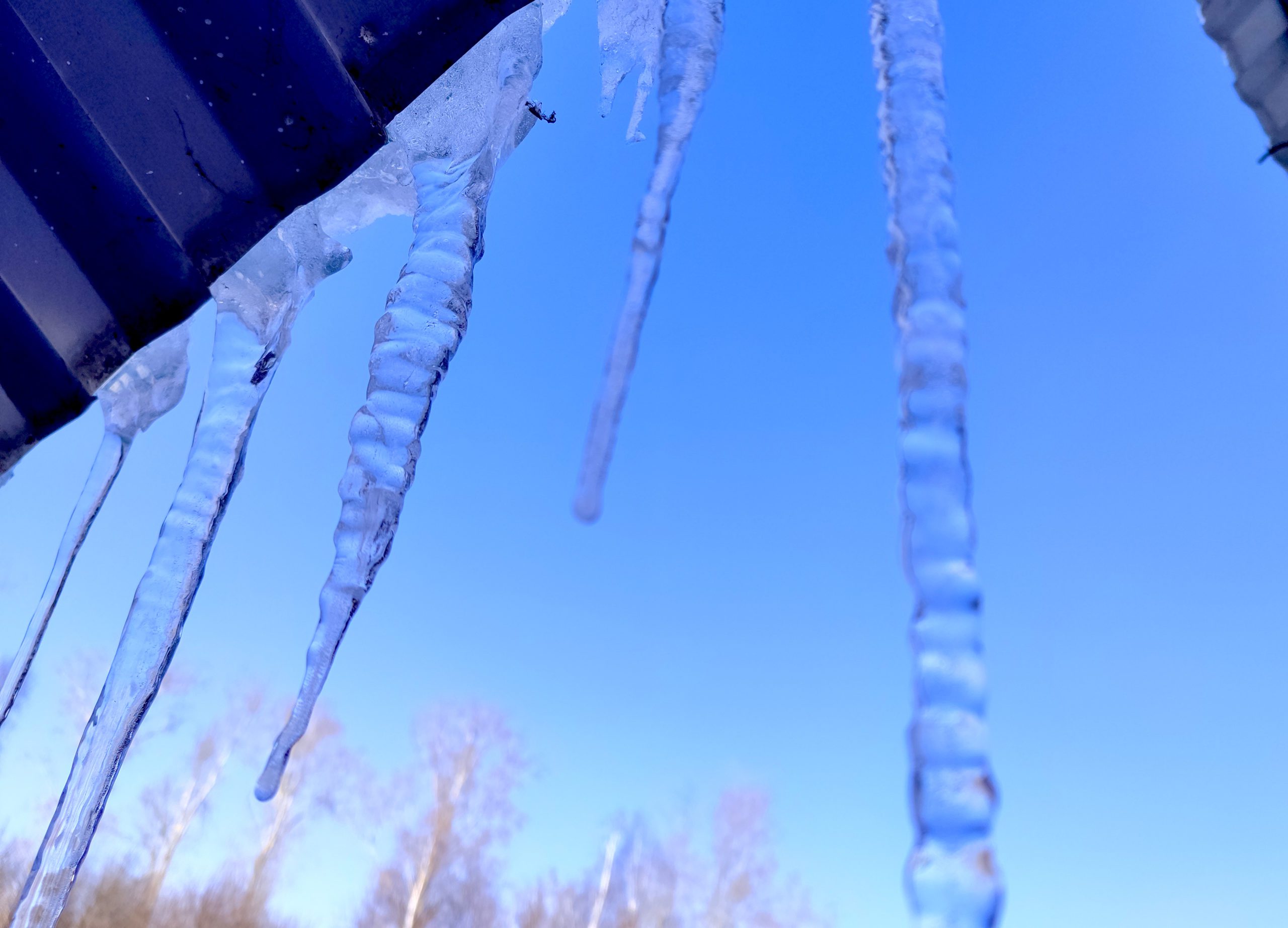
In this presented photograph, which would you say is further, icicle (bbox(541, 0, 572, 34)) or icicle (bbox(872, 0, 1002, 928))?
icicle (bbox(541, 0, 572, 34))

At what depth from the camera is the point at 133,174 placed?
1114mm

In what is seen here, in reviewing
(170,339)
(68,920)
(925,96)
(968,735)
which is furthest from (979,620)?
(68,920)

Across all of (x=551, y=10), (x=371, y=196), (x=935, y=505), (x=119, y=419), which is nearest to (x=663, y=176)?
(x=551, y=10)

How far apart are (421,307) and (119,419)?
105 centimetres

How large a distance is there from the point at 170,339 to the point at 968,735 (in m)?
1.98

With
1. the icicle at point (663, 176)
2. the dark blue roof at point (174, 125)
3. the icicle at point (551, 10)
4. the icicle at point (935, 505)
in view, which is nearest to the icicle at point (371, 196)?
the icicle at point (551, 10)

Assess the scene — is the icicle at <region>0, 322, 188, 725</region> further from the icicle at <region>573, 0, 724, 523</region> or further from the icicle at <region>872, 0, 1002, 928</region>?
the icicle at <region>872, 0, 1002, 928</region>

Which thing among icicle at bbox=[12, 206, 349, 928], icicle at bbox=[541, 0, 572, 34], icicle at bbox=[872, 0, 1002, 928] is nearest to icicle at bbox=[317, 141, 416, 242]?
icicle at bbox=[12, 206, 349, 928]

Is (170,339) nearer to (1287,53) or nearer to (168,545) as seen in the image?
(168,545)

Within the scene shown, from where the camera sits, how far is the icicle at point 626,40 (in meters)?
2.07

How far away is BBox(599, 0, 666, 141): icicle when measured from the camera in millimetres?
2068

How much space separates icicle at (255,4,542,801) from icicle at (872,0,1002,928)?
793 millimetres

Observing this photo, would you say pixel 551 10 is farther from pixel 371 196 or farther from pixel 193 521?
pixel 193 521

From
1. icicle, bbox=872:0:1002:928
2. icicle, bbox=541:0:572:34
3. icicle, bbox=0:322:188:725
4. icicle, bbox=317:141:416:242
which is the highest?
icicle, bbox=541:0:572:34
